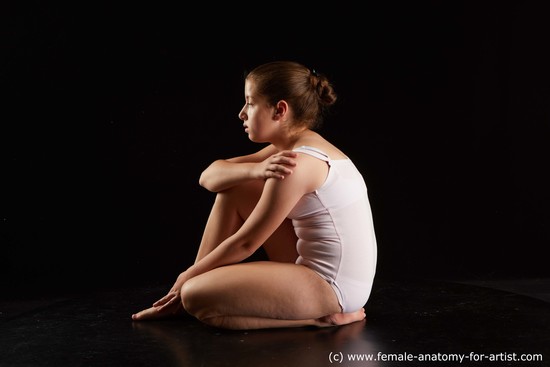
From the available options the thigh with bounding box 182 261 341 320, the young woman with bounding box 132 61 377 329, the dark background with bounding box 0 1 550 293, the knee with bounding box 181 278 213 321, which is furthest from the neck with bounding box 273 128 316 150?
the dark background with bounding box 0 1 550 293

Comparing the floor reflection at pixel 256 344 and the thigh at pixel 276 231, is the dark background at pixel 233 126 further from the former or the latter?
the floor reflection at pixel 256 344

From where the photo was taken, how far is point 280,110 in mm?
2740

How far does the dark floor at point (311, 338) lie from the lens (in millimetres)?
2391

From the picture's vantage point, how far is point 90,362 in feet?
7.86

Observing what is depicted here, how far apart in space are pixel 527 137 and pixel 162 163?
5.80 feet

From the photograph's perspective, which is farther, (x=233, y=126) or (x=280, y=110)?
(x=233, y=126)

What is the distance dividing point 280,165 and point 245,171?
6.9 inches

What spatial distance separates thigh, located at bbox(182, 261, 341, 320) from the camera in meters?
2.63

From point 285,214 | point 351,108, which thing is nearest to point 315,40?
point 351,108

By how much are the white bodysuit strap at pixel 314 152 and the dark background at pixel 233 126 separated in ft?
5.18

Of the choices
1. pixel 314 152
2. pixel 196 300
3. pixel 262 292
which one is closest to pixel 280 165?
pixel 314 152

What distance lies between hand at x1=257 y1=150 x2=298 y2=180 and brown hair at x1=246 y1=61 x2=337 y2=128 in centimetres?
19

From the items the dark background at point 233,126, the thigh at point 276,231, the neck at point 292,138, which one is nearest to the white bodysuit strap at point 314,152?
the neck at point 292,138

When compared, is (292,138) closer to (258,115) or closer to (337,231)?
(258,115)
